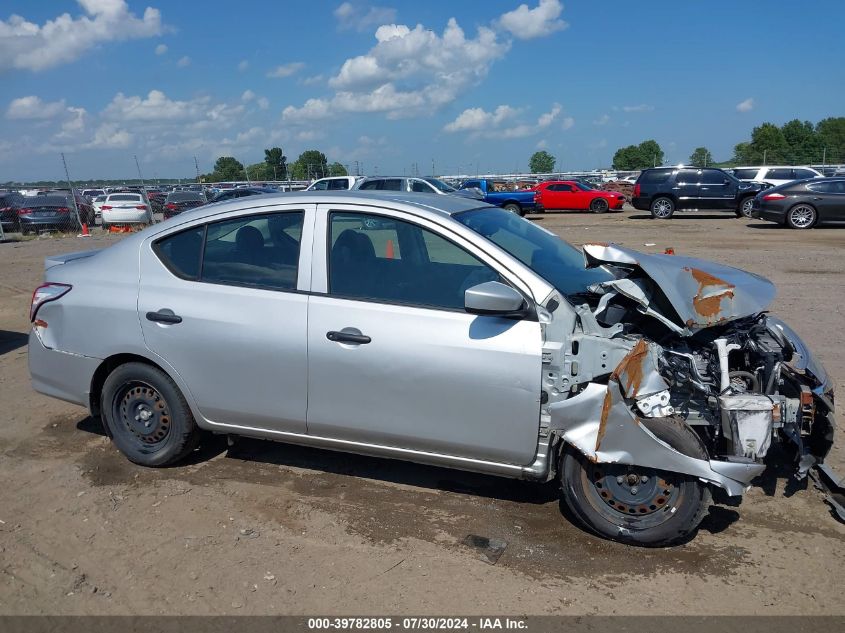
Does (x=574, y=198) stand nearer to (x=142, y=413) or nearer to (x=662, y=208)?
(x=662, y=208)

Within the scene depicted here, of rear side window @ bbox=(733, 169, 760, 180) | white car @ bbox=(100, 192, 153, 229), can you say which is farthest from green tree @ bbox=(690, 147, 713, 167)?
white car @ bbox=(100, 192, 153, 229)

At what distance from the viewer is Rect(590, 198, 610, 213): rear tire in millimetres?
28984

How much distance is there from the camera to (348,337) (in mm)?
3844

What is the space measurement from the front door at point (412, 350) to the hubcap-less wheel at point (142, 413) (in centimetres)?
117

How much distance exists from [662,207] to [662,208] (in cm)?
4

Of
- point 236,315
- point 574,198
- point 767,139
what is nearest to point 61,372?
point 236,315

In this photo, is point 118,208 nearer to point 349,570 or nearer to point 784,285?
point 784,285

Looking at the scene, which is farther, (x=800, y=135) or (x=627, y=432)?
(x=800, y=135)

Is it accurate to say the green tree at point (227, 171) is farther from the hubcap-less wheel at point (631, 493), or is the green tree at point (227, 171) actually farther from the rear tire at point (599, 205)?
the hubcap-less wheel at point (631, 493)

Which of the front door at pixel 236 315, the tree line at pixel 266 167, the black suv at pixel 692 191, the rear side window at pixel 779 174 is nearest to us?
the front door at pixel 236 315

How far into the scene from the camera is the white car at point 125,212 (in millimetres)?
26047

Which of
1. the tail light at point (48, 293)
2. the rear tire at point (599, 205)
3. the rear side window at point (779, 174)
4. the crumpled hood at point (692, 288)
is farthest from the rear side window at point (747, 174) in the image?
the tail light at point (48, 293)

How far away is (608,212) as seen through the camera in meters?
29.3

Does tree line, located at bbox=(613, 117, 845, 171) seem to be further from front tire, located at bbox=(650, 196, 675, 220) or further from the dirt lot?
the dirt lot
